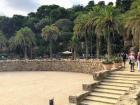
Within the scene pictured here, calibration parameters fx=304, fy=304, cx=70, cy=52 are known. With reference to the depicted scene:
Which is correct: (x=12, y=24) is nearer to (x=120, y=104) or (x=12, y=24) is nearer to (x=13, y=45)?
(x=13, y=45)

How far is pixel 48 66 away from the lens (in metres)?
48.5

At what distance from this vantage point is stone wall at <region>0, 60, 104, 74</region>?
42272 millimetres

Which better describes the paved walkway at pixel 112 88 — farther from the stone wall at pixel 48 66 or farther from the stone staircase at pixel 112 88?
the stone wall at pixel 48 66

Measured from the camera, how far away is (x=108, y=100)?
680 inches

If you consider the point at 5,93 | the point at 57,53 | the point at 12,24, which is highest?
the point at 12,24

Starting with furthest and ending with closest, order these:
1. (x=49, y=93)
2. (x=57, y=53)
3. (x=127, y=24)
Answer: (x=57, y=53)
(x=127, y=24)
(x=49, y=93)

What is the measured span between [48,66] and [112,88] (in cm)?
3028

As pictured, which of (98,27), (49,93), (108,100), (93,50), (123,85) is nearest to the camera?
(108,100)

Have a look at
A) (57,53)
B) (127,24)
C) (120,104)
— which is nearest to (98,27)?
(127,24)

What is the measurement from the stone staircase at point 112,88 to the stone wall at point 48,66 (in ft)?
62.8

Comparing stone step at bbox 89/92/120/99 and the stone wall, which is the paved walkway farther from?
the stone wall

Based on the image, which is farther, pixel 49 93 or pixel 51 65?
pixel 51 65

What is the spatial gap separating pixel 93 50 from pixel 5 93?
38.7 metres

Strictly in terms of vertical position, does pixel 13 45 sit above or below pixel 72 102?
above
